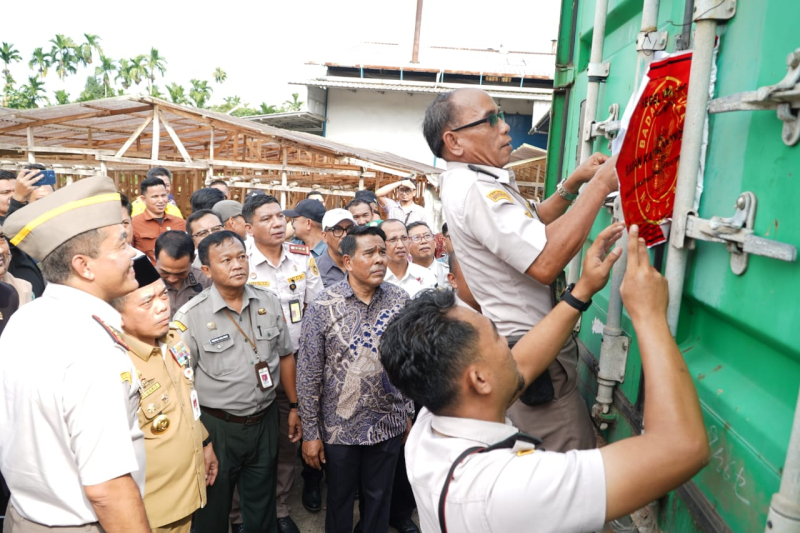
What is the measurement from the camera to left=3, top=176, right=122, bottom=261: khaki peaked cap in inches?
61.8

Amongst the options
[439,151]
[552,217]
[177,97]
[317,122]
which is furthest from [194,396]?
[177,97]

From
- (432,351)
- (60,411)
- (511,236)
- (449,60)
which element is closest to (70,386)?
(60,411)

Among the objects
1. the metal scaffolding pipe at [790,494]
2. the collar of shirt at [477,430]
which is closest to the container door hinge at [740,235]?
the metal scaffolding pipe at [790,494]

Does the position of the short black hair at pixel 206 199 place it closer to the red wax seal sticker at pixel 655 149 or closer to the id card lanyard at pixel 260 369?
the id card lanyard at pixel 260 369

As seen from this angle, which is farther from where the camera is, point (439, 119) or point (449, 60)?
point (449, 60)

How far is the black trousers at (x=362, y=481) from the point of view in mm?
2811

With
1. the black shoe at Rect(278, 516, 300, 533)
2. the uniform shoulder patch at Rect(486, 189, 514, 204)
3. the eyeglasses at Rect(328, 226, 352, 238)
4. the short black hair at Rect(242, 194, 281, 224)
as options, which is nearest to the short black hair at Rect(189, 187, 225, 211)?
the short black hair at Rect(242, 194, 281, 224)

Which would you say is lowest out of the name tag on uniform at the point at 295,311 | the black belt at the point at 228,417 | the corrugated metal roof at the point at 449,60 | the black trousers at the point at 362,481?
the black trousers at the point at 362,481

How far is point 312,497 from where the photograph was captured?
3.56m

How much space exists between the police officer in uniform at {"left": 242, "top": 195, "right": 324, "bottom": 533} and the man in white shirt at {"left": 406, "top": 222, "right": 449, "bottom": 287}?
91 centimetres

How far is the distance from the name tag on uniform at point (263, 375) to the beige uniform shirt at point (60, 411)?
1.24 metres

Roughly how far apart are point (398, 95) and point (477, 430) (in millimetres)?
16700

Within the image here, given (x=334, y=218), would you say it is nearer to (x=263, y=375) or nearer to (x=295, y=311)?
(x=295, y=311)

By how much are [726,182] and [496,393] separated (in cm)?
68
